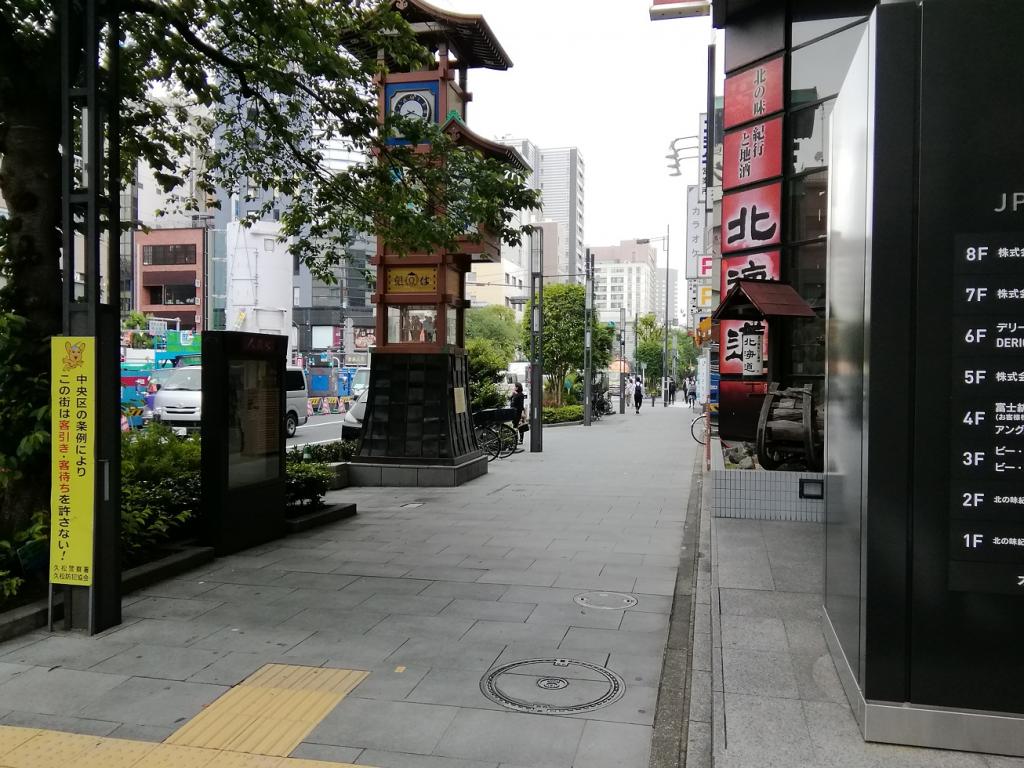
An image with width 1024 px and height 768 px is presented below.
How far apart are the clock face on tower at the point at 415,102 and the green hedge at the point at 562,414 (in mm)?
19079

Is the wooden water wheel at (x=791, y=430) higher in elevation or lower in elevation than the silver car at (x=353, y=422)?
higher

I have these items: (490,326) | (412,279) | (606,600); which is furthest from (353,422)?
(490,326)

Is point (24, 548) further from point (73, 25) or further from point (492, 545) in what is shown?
point (492, 545)

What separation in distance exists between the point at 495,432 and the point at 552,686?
13710mm

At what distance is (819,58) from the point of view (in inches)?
462

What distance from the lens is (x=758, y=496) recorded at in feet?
29.9

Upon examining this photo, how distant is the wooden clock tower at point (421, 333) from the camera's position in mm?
13352

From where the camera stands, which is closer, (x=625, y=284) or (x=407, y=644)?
(x=407, y=644)

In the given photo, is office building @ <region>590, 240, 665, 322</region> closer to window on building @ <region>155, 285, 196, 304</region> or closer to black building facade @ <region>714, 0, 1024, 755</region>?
window on building @ <region>155, 285, 196, 304</region>

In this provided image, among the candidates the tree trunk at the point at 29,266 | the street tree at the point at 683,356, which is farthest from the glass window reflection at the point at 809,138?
the street tree at the point at 683,356

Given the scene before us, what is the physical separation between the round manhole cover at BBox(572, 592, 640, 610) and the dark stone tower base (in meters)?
6.94

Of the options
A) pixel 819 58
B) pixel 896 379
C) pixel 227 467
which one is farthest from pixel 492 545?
pixel 819 58

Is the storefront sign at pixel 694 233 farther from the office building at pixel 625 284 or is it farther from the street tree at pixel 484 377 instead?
the office building at pixel 625 284

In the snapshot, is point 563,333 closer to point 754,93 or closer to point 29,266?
point 754,93
